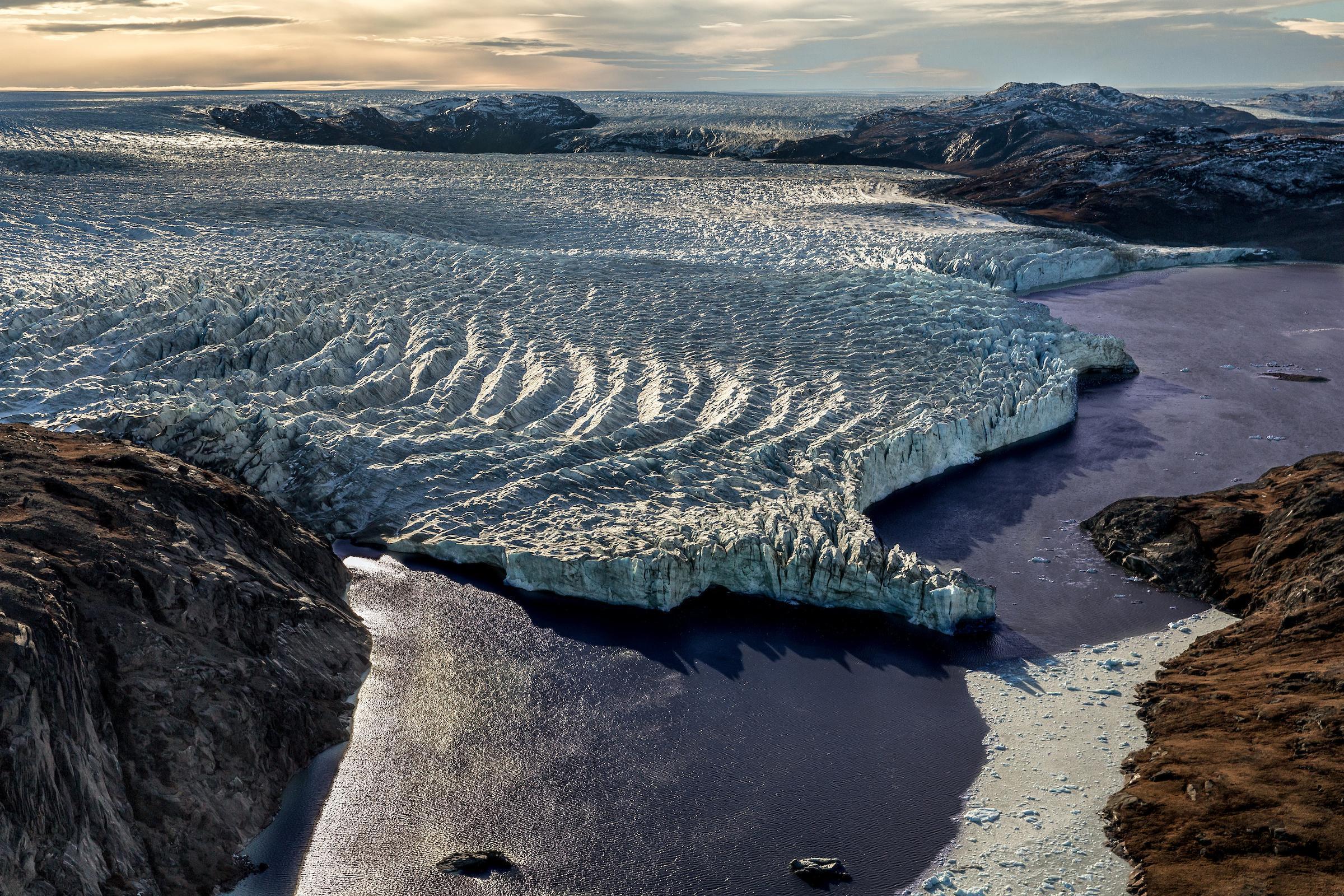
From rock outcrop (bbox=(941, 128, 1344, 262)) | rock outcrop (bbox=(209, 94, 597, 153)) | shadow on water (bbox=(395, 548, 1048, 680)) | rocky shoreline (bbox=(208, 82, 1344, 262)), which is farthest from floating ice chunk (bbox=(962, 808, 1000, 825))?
rock outcrop (bbox=(209, 94, 597, 153))

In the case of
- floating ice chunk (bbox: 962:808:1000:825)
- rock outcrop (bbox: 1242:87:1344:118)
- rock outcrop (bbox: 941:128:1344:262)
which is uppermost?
rock outcrop (bbox: 1242:87:1344:118)

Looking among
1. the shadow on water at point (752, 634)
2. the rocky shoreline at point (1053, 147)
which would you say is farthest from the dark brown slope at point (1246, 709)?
the rocky shoreline at point (1053, 147)

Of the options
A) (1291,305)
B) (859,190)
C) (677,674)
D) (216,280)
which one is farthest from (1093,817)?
(859,190)

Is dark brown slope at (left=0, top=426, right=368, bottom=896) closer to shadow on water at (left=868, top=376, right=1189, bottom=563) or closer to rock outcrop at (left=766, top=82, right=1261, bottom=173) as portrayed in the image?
shadow on water at (left=868, top=376, right=1189, bottom=563)

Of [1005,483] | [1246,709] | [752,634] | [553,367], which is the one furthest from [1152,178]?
[752,634]

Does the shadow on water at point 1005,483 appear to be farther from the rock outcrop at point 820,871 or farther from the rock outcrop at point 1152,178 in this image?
the rock outcrop at point 1152,178

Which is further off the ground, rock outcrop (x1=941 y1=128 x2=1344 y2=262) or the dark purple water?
rock outcrop (x1=941 y1=128 x2=1344 y2=262)
